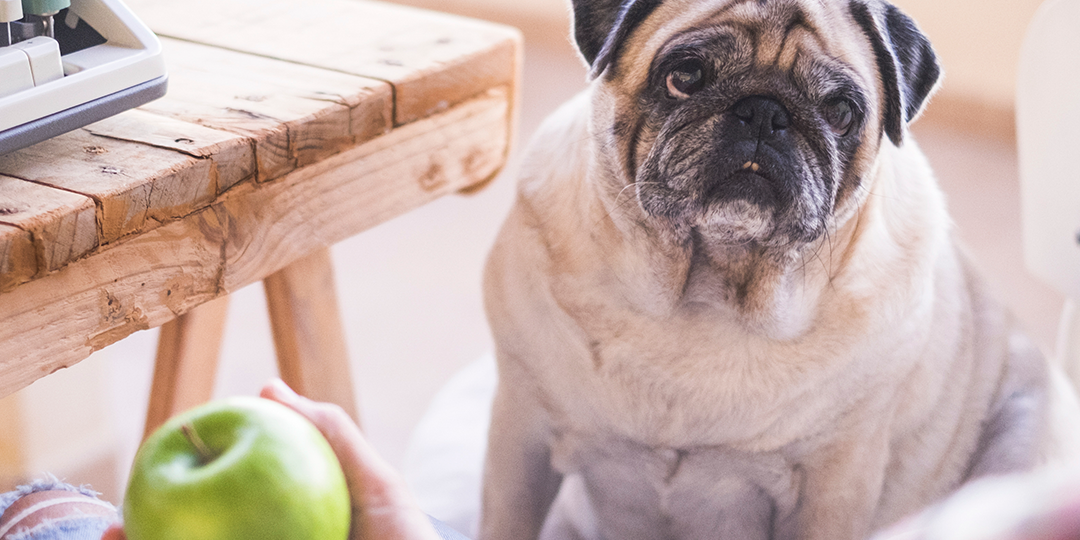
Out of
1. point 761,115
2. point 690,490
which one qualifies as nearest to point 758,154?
point 761,115

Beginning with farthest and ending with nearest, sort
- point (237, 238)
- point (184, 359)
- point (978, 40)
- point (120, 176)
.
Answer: point (978, 40) → point (184, 359) → point (237, 238) → point (120, 176)

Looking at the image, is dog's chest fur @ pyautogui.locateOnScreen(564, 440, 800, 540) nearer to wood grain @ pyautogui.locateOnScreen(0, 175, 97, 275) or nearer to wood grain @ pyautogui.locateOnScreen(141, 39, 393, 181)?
wood grain @ pyautogui.locateOnScreen(141, 39, 393, 181)

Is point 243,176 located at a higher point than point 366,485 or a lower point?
higher

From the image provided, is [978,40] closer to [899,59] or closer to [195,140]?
[899,59]

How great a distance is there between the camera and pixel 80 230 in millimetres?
700

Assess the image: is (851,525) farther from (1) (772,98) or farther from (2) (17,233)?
(2) (17,233)

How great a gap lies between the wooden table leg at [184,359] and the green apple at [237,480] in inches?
24.3

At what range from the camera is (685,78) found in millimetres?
945

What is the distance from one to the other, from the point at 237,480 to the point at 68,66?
0.40 metres

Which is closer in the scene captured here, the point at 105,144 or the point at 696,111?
the point at 105,144

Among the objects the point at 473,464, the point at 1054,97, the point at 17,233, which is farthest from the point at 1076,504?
the point at 473,464

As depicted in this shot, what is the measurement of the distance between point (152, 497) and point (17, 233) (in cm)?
21

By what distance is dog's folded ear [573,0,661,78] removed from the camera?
0.97 metres

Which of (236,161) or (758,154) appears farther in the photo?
(758,154)
